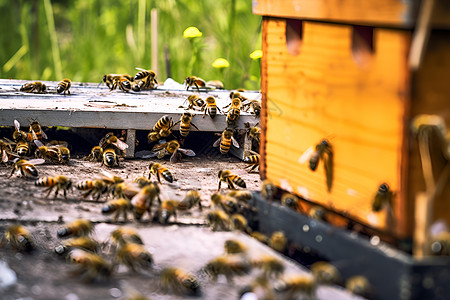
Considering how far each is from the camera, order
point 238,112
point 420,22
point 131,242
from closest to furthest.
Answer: point 420,22
point 131,242
point 238,112

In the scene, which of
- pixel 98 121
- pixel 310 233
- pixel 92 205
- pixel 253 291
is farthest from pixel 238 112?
pixel 253 291

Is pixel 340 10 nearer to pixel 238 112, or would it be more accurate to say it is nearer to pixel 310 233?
pixel 310 233

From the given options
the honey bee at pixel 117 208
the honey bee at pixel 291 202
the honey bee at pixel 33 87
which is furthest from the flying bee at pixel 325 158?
the honey bee at pixel 33 87

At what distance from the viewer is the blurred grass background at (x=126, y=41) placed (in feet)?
24.9

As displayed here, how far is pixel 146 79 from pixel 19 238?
3.00m

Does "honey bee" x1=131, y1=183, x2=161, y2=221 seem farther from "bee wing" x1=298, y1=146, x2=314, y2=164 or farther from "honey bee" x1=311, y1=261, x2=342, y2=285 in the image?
"honey bee" x1=311, y1=261, x2=342, y2=285

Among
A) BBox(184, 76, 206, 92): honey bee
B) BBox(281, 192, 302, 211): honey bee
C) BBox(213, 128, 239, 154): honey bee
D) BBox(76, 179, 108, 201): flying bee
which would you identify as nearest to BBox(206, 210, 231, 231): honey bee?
BBox(281, 192, 302, 211): honey bee

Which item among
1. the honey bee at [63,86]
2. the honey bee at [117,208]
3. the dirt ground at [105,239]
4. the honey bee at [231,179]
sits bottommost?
the dirt ground at [105,239]

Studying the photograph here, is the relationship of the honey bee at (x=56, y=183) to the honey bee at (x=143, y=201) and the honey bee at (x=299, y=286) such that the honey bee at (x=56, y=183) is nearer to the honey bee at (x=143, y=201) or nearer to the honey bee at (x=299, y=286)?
the honey bee at (x=143, y=201)

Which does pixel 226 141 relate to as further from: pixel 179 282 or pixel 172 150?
pixel 179 282

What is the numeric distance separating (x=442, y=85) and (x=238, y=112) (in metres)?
2.44

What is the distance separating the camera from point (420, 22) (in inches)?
100

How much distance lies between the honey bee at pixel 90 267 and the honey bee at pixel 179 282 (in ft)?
0.79

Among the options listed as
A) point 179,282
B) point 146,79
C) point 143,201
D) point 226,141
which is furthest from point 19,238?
point 146,79
